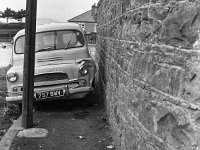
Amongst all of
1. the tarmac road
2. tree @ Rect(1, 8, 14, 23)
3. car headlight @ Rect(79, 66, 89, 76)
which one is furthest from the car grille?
tree @ Rect(1, 8, 14, 23)

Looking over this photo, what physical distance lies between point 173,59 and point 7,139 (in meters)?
4.79

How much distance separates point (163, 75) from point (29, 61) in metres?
4.99

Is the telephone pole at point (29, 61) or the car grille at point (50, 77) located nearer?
the telephone pole at point (29, 61)

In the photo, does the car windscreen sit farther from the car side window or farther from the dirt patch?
the dirt patch

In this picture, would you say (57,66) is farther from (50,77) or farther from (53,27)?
(53,27)

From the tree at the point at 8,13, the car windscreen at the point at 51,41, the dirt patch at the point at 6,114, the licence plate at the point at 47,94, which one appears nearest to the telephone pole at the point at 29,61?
the dirt patch at the point at 6,114

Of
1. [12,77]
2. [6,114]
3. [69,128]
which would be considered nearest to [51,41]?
[12,77]

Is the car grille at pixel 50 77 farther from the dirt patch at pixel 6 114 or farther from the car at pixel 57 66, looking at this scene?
the dirt patch at pixel 6 114

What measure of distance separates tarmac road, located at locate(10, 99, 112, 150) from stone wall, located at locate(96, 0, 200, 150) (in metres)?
2.03

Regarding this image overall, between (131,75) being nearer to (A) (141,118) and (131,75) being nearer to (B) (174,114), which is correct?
(A) (141,118)

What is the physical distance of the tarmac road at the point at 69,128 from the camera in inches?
263

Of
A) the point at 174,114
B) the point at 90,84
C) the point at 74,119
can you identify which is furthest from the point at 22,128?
the point at 174,114

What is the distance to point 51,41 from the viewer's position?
34.1 ft

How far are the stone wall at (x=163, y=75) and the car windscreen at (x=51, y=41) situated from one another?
553 cm
